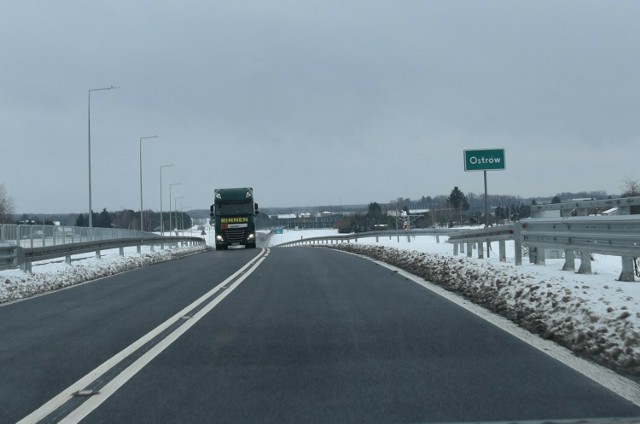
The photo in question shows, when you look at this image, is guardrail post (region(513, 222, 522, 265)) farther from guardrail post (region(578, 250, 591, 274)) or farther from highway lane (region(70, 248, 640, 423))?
highway lane (region(70, 248, 640, 423))

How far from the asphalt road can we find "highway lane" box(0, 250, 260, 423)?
0.10 feet

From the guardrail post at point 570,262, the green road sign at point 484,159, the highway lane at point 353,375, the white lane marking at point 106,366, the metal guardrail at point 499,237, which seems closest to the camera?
the highway lane at point 353,375

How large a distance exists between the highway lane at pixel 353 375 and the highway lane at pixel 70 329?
2.57 feet

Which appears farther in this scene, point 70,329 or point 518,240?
point 518,240

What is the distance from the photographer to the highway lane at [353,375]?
551 cm

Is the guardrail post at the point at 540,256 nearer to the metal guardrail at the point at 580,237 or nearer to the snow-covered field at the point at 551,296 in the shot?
the metal guardrail at the point at 580,237

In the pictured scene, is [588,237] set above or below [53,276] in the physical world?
above

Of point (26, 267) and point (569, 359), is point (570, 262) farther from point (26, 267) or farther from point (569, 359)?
point (26, 267)

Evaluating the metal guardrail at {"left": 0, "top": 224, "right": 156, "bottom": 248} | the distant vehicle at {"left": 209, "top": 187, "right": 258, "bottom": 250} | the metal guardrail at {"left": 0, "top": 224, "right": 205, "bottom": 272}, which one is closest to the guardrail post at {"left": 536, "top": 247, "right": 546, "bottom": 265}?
the metal guardrail at {"left": 0, "top": 224, "right": 205, "bottom": 272}

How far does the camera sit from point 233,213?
43.7 metres

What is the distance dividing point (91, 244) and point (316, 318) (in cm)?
1641

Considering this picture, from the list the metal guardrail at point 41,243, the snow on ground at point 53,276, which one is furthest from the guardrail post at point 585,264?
the metal guardrail at point 41,243

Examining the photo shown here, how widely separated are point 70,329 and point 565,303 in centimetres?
718

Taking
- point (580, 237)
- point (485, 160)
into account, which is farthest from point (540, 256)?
point (485, 160)
